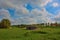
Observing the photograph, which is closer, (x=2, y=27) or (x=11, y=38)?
(x=11, y=38)

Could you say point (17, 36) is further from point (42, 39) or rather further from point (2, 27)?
point (2, 27)

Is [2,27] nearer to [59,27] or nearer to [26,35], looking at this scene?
[26,35]

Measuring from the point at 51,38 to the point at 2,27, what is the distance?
3.62 m

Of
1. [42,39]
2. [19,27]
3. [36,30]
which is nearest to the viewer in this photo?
[42,39]

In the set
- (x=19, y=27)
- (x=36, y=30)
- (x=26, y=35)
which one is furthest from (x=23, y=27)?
(x=26, y=35)

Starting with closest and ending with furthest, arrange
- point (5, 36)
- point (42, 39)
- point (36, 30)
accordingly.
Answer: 1. point (42, 39)
2. point (5, 36)
3. point (36, 30)

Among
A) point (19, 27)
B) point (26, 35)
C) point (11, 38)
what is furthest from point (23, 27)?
point (11, 38)

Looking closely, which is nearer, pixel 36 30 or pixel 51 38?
pixel 51 38

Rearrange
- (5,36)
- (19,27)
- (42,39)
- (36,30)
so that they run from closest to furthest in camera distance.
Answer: (42,39), (5,36), (36,30), (19,27)

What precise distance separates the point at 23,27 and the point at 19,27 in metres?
0.29

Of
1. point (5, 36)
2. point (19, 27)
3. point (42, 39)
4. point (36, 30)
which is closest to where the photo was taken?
point (42, 39)

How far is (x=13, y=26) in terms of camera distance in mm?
9570

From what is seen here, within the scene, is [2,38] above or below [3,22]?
below

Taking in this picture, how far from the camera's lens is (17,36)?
25.5 feet
